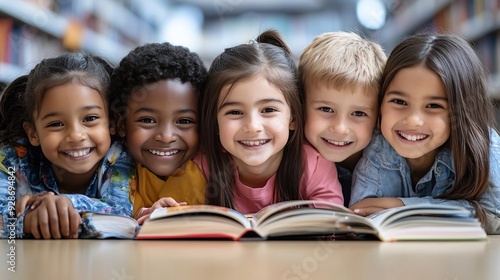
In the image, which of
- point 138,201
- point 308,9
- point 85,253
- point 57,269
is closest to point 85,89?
point 138,201

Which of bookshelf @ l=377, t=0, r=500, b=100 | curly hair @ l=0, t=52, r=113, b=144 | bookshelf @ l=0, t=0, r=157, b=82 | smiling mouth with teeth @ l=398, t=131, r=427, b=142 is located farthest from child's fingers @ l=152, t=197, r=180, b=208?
bookshelf @ l=377, t=0, r=500, b=100

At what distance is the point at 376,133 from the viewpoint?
4.73ft

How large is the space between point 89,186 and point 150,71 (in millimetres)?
326

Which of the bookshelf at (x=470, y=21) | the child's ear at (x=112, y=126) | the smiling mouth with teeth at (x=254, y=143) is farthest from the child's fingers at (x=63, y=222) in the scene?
the bookshelf at (x=470, y=21)

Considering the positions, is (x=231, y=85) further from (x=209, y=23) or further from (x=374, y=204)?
(x=209, y=23)

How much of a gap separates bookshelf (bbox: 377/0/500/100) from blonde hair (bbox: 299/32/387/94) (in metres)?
1.13

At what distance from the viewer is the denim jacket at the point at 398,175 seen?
4.46 ft

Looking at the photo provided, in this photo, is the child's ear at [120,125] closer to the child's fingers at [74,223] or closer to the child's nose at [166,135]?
the child's nose at [166,135]

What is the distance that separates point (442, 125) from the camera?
1.30 meters

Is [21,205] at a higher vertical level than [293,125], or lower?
lower

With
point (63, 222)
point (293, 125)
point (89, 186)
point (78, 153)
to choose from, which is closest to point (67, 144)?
point (78, 153)

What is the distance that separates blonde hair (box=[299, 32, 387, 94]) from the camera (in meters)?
1.37

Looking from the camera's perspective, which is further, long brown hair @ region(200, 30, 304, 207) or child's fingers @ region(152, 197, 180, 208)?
long brown hair @ region(200, 30, 304, 207)

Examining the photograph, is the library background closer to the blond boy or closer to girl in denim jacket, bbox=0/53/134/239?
girl in denim jacket, bbox=0/53/134/239
